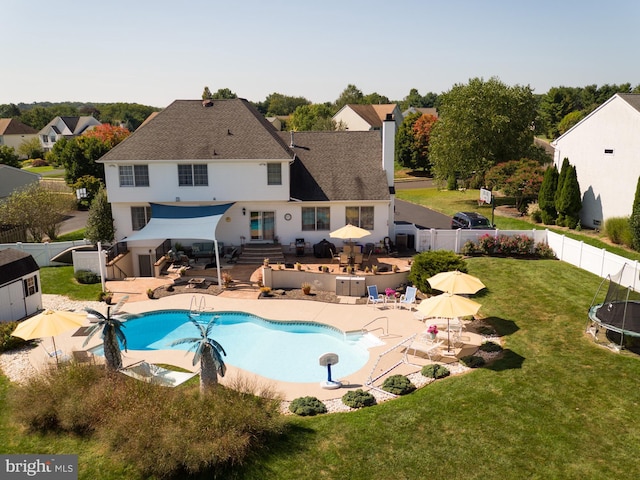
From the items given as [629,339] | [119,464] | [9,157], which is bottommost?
[119,464]

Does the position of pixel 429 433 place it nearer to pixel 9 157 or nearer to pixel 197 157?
pixel 197 157

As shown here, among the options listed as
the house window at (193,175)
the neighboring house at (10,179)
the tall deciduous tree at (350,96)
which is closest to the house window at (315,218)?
the house window at (193,175)

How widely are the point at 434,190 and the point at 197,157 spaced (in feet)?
122

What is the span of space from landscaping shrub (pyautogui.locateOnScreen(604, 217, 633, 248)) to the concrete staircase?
2158cm

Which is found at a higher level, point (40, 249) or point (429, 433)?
point (40, 249)

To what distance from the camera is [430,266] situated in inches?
1035

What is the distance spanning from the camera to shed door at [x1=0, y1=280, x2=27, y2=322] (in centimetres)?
2347

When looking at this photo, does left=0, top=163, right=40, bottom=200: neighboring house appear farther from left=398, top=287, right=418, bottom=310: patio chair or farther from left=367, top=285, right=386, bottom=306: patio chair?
left=398, top=287, right=418, bottom=310: patio chair

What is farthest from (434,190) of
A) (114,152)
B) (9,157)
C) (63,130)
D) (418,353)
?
(63,130)

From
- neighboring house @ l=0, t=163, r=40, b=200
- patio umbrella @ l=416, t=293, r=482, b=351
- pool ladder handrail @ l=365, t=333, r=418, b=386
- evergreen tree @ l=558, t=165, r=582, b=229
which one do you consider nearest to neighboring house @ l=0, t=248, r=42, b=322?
pool ladder handrail @ l=365, t=333, r=418, b=386

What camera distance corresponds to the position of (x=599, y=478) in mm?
12867

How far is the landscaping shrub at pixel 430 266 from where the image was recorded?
26.0 metres

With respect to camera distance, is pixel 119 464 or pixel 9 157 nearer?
pixel 119 464

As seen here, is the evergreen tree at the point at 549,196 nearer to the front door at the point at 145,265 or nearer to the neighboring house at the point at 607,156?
the neighboring house at the point at 607,156
